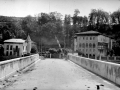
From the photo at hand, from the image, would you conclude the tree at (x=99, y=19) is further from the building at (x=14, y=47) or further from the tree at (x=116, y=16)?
the building at (x=14, y=47)

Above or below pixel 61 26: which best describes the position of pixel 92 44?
below

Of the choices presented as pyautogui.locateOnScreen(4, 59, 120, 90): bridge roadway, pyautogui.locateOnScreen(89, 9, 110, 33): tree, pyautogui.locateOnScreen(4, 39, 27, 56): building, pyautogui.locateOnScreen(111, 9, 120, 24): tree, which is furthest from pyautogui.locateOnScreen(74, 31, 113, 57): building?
pyautogui.locateOnScreen(4, 59, 120, 90): bridge roadway

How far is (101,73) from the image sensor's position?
10977 mm

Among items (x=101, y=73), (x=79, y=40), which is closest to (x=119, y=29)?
(x=79, y=40)

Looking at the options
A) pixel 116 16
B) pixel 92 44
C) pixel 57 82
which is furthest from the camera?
pixel 116 16

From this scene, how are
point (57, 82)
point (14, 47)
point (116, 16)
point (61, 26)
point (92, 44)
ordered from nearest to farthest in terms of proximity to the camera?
1. point (57, 82)
2. point (92, 44)
3. point (14, 47)
4. point (61, 26)
5. point (116, 16)

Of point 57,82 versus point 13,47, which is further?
point 13,47

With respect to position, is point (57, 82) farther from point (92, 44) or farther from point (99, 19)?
point (99, 19)

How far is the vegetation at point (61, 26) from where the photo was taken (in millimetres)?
94537

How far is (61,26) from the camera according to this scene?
102m

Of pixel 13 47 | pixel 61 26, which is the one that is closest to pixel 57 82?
pixel 13 47

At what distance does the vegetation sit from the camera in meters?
94.5

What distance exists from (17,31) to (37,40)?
1646 centimetres

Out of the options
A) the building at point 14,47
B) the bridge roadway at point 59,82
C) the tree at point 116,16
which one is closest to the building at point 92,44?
the building at point 14,47
